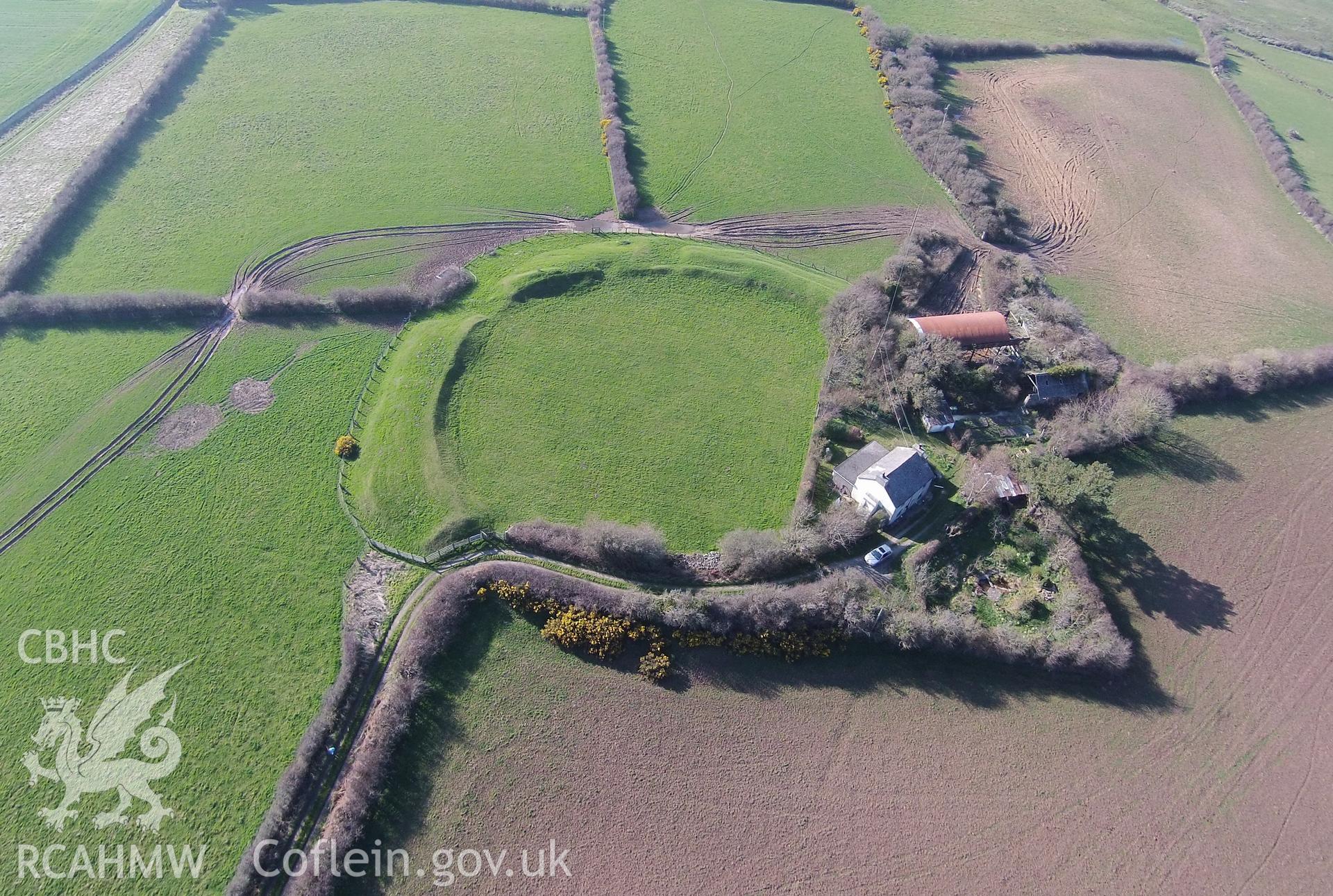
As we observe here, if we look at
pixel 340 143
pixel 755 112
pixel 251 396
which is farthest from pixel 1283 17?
pixel 251 396

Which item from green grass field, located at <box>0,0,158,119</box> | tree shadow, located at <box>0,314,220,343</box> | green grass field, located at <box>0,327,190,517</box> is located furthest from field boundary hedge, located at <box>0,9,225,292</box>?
green grass field, located at <box>0,0,158,119</box>

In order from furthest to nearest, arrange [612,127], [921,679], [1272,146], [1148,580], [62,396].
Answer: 1. [1272,146]
2. [612,127]
3. [62,396]
4. [1148,580]
5. [921,679]

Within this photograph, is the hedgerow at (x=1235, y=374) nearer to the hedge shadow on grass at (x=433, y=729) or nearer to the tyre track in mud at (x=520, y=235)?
the tyre track in mud at (x=520, y=235)

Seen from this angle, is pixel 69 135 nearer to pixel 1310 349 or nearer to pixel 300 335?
pixel 300 335

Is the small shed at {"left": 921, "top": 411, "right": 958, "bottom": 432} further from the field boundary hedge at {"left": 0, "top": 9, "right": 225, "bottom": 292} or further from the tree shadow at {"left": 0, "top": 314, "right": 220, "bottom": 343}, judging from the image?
the field boundary hedge at {"left": 0, "top": 9, "right": 225, "bottom": 292}

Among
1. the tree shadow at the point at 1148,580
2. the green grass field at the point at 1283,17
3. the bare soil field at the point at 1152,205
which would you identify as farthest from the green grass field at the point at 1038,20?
the tree shadow at the point at 1148,580

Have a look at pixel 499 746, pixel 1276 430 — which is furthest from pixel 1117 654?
pixel 499 746

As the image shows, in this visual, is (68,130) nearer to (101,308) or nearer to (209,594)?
(101,308)
